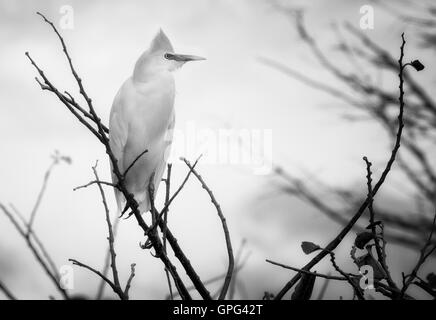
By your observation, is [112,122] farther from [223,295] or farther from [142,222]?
[223,295]

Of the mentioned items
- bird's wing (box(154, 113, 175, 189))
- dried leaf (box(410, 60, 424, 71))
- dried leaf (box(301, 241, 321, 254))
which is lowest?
dried leaf (box(301, 241, 321, 254))

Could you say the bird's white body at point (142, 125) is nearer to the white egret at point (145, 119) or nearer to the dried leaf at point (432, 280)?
the white egret at point (145, 119)

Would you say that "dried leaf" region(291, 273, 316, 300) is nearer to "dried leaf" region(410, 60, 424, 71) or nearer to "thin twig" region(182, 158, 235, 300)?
"thin twig" region(182, 158, 235, 300)

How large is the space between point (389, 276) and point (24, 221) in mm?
1249

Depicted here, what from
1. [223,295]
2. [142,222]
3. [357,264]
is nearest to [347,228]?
[357,264]

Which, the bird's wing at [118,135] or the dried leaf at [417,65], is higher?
the bird's wing at [118,135]

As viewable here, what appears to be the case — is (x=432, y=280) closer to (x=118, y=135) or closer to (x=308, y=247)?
(x=308, y=247)

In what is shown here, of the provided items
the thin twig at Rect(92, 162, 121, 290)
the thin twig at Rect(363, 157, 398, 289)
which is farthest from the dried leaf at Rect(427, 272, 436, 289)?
the thin twig at Rect(92, 162, 121, 290)

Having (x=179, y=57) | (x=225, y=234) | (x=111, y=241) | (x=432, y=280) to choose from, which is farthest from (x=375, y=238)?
(x=179, y=57)

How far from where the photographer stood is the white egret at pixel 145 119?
9.93ft

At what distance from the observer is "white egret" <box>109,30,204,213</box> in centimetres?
303

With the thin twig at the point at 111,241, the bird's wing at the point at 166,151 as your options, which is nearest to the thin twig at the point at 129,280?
the thin twig at the point at 111,241

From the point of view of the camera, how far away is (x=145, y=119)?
304cm
